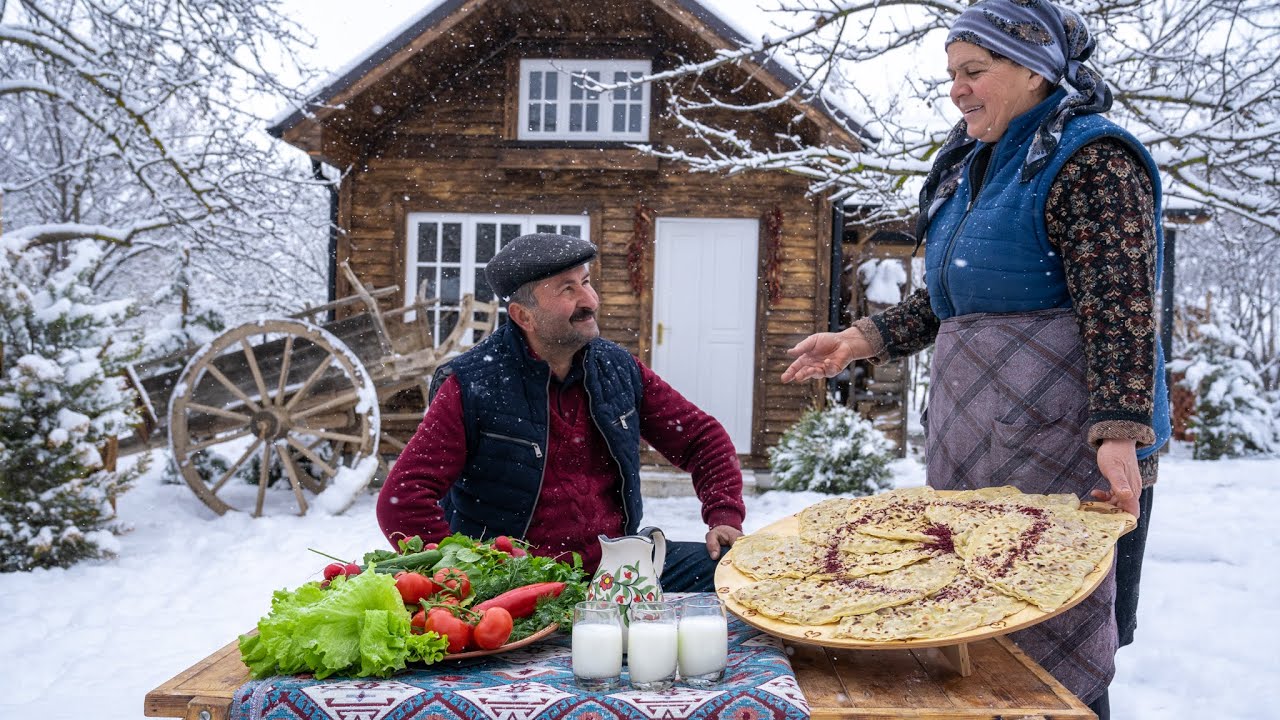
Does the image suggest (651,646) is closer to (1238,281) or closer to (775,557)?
(775,557)

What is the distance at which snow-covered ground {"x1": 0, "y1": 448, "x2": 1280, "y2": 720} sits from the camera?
4031 millimetres

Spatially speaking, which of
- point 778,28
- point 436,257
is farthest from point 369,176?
point 778,28

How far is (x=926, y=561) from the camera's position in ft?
6.75

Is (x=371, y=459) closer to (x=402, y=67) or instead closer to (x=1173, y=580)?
(x=402, y=67)

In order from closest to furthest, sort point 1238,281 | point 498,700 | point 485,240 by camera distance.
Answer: point 498,700 → point 485,240 → point 1238,281

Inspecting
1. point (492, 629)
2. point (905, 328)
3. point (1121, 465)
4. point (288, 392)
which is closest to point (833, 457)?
point (288, 392)

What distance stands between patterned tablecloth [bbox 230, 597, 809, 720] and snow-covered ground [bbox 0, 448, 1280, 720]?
1.56 ft

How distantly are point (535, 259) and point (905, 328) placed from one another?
1.05 metres

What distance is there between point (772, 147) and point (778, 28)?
4012 mm

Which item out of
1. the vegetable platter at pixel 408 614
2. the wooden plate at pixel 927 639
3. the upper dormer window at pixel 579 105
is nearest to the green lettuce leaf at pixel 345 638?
the vegetable platter at pixel 408 614

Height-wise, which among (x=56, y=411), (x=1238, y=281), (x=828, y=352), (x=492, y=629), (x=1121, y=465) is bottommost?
(x=56, y=411)

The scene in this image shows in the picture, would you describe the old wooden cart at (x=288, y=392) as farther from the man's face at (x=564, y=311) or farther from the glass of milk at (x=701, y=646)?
the glass of milk at (x=701, y=646)

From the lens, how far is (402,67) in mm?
8945

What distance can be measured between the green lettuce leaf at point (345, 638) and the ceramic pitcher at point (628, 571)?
1.08ft
